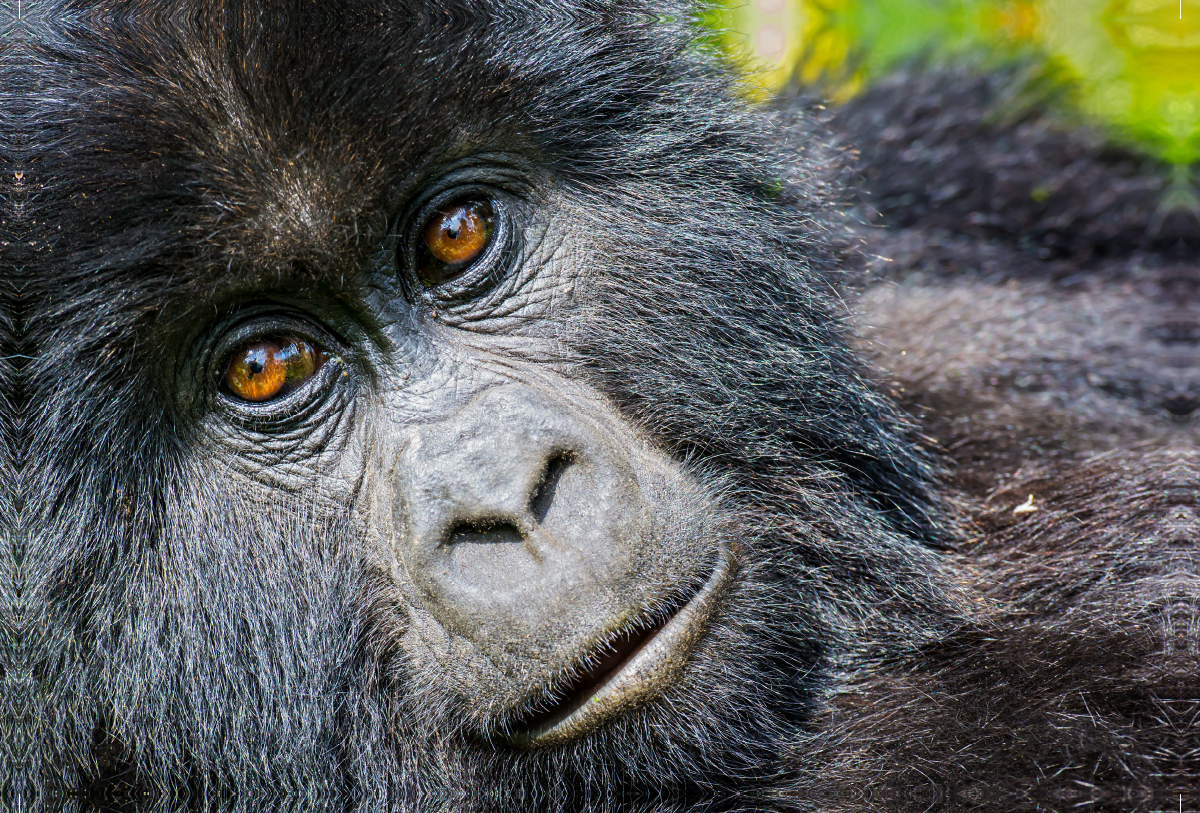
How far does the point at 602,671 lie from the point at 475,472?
1.46 feet

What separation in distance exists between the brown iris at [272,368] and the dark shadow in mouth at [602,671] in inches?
30.5

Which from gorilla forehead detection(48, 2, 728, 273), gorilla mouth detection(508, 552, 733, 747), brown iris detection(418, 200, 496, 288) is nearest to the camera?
gorilla forehead detection(48, 2, 728, 273)

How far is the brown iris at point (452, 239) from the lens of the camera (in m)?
2.17

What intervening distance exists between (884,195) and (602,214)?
2.20 m

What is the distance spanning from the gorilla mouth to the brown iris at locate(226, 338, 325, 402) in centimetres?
78

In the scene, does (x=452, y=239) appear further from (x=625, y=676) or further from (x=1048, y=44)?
(x=1048, y=44)

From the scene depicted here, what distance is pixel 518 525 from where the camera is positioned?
193 centimetres

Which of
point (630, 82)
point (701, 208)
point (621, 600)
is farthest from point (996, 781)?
point (630, 82)

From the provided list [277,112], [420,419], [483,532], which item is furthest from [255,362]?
[483,532]

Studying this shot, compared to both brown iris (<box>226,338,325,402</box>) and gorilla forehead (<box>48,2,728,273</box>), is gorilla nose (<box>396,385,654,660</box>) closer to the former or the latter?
brown iris (<box>226,338,325,402</box>)

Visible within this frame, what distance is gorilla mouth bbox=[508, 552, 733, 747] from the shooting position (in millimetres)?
2055

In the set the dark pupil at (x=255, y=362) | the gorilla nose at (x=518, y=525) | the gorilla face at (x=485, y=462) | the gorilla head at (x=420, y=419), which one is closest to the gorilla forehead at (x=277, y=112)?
the gorilla head at (x=420, y=419)

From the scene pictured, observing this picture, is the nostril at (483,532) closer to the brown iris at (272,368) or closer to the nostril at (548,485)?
the nostril at (548,485)

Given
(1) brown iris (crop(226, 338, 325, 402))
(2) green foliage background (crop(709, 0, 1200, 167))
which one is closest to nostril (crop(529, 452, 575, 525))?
(1) brown iris (crop(226, 338, 325, 402))
